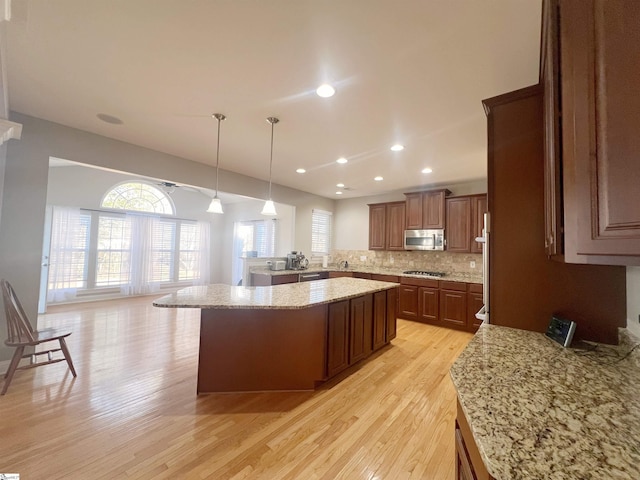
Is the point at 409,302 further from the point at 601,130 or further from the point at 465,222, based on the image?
the point at 601,130

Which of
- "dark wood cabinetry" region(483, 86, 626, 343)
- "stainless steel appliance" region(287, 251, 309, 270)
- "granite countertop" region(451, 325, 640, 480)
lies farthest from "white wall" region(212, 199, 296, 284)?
"granite countertop" region(451, 325, 640, 480)

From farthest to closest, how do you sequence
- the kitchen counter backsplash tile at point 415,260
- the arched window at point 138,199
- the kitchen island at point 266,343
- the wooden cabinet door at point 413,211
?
the arched window at point 138,199 < the wooden cabinet door at point 413,211 < the kitchen counter backsplash tile at point 415,260 < the kitchen island at point 266,343

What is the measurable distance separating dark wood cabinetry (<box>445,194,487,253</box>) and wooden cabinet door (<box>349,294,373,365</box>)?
7.86 ft

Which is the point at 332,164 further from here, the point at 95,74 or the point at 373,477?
the point at 373,477

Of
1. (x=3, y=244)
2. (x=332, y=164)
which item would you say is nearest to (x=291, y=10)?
(x=332, y=164)

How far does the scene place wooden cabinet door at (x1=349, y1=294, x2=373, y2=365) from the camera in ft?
9.23

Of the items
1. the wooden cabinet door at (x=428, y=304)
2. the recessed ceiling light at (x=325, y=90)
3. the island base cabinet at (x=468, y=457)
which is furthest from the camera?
the wooden cabinet door at (x=428, y=304)

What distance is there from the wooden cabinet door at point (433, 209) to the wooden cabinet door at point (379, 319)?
2107 mm

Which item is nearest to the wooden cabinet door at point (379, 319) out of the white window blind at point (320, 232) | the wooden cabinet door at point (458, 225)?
the wooden cabinet door at point (458, 225)

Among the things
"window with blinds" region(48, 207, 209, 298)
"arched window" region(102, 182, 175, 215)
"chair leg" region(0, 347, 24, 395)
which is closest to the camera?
"chair leg" region(0, 347, 24, 395)

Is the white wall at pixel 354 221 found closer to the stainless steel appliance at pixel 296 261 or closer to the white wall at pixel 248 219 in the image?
the white wall at pixel 248 219

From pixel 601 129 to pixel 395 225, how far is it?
4729 millimetres

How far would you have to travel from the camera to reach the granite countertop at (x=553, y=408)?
61 cm

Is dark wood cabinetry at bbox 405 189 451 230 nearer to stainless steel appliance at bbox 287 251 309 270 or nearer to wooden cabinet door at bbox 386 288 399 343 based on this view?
wooden cabinet door at bbox 386 288 399 343
